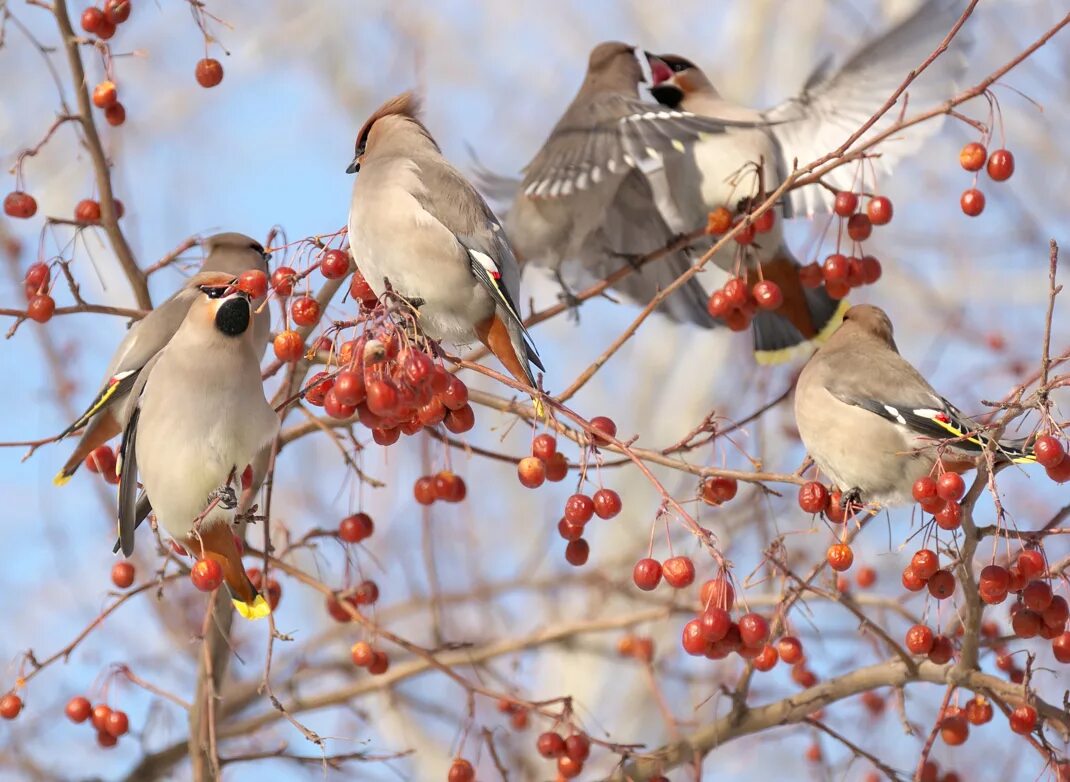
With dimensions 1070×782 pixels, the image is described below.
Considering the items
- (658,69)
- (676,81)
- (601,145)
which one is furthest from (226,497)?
(658,69)

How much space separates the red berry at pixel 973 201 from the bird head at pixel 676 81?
1743mm

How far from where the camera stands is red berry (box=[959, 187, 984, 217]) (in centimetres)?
330

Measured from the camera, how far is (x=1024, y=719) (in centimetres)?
273

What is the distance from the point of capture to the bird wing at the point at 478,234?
2.96m

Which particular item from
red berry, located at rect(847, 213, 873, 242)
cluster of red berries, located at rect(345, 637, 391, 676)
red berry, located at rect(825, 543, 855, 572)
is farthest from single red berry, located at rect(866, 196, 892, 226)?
cluster of red berries, located at rect(345, 637, 391, 676)

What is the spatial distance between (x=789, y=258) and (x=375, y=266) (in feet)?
6.09

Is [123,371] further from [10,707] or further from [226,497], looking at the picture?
[10,707]

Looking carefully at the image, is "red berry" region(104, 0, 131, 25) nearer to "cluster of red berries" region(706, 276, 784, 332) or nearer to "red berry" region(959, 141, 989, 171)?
"cluster of red berries" region(706, 276, 784, 332)

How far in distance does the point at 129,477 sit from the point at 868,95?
2.57 metres

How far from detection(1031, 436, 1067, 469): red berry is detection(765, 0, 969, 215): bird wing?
1755 millimetres

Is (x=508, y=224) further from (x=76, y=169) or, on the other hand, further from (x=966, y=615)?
(x=76, y=169)

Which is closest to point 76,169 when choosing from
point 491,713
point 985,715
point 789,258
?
point 491,713

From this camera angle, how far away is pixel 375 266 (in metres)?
2.95

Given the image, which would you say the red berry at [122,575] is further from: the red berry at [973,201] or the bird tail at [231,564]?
the red berry at [973,201]
